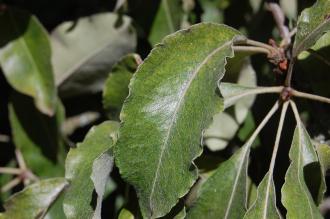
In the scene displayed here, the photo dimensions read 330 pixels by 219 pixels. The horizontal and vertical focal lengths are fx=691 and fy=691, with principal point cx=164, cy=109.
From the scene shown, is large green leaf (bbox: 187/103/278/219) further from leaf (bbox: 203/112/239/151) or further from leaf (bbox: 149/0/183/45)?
leaf (bbox: 149/0/183/45)

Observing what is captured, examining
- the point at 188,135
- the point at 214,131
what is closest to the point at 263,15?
the point at 214,131

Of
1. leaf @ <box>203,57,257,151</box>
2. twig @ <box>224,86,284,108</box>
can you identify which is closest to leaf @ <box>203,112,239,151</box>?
leaf @ <box>203,57,257,151</box>

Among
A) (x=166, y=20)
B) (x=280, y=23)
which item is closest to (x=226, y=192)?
(x=280, y=23)

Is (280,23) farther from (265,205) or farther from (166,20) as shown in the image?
(265,205)

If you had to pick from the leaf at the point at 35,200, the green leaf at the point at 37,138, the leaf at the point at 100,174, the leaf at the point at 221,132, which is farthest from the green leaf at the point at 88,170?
the green leaf at the point at 37,138

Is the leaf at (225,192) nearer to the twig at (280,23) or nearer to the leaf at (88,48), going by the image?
the twig at (280,23)
